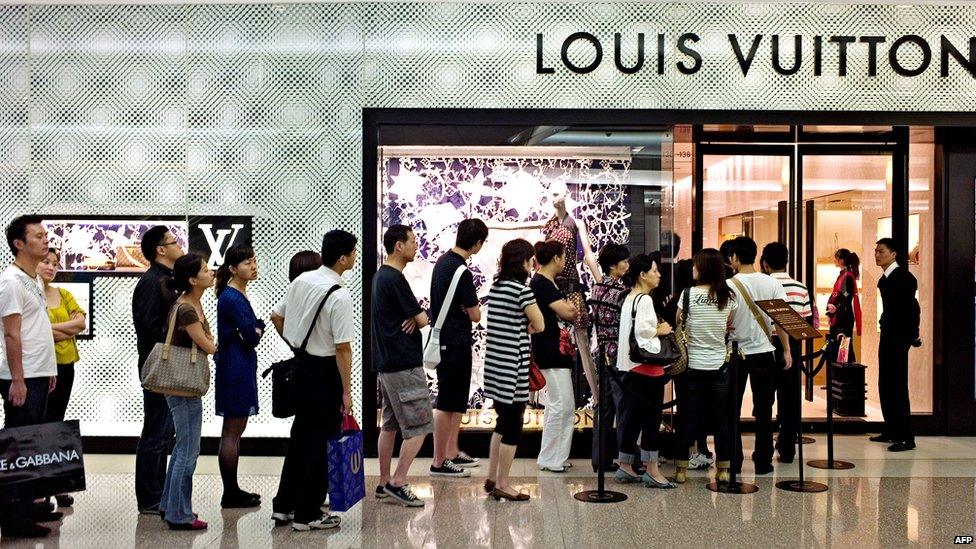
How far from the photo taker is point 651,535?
18.0 feet

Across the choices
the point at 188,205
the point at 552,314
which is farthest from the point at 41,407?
the point at 552,314

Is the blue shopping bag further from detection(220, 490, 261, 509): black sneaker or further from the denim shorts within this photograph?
detection(220, 490, 261, 509): black sneaker

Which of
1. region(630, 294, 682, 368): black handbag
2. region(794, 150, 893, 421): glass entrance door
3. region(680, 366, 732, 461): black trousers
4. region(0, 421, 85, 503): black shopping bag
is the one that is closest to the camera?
region(0, 421, 85, 503): black shopping bag

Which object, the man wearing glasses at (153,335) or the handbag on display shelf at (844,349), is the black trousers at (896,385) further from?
the man wearing glasses at (153,335)

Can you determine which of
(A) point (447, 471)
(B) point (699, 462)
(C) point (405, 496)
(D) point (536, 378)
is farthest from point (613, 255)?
(C) point (405, 496)

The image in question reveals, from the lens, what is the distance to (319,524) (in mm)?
5594

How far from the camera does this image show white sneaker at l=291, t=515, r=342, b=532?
5.54m

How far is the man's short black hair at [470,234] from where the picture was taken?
6559 mm

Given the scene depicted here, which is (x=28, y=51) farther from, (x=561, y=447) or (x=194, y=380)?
(x=561, y=447)

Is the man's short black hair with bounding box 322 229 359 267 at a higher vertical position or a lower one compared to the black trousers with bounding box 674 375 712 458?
higher

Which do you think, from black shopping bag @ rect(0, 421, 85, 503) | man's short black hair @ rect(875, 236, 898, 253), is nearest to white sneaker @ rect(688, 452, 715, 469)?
man's short black hair @ rect(875, 236, 898, 253)

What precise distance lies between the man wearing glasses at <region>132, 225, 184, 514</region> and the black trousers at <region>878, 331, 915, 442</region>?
544 centimetres

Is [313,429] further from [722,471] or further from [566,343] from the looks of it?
[722,471]

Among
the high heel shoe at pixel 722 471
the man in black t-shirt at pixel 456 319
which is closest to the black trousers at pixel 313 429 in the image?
the man in black t-shirt at pixel 456 319
